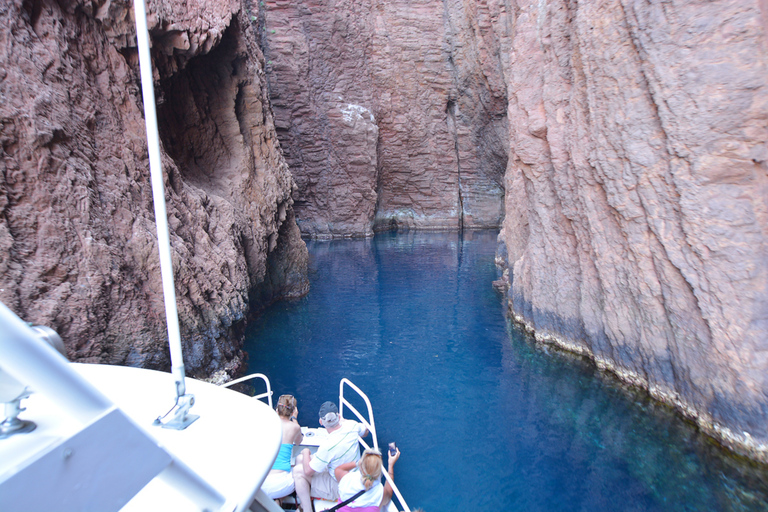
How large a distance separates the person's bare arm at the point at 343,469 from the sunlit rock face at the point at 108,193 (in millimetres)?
3118

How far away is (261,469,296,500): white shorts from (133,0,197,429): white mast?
1606 millimetres

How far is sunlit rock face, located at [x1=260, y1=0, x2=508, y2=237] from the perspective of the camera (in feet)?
71.9

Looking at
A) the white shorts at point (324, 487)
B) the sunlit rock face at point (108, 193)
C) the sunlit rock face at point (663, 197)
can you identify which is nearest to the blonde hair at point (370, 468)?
the white shorts at point (324, 487)

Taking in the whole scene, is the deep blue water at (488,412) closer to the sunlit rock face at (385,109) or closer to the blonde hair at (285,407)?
the blonde hair at (285,407)

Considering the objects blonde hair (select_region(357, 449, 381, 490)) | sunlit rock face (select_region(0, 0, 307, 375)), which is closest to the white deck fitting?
blonde hair (select_region(357, 449, 381, 490))

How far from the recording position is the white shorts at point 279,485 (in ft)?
11.3

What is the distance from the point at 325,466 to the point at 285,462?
535 millimetres

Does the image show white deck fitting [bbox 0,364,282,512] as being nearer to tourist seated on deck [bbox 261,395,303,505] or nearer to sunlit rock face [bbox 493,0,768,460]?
tourist seated on deck [bbox 261,395,303,505]

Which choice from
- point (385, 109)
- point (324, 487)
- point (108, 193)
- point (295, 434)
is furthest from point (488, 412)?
point (385, 109)

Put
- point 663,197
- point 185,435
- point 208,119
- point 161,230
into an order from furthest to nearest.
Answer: point 208,119, point 663,197, point 161,230, point 185,435

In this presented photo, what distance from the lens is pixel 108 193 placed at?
5.56 meters

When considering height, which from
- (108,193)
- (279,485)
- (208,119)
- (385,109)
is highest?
(385,109)

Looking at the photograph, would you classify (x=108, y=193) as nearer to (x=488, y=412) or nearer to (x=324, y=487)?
(x=324, y=487)

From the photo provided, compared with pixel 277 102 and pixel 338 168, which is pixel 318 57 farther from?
pixel 338 168
